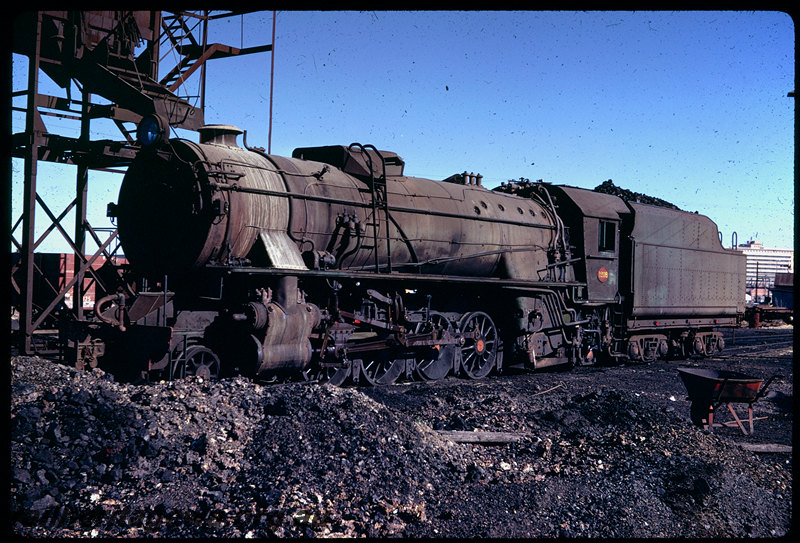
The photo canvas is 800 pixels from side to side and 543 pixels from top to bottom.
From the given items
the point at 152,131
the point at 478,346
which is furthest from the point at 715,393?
the point at 152,131

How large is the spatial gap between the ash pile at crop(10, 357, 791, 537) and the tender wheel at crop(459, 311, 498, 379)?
4.40 m

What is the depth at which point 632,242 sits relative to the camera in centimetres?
1503

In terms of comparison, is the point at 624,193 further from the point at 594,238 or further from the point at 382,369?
the point at 382,369

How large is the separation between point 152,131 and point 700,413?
8.33m

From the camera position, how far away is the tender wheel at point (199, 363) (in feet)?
28.1

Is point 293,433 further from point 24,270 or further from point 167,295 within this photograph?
point 24,270

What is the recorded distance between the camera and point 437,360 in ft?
39.9

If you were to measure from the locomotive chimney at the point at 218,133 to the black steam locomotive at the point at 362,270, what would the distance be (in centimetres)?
3

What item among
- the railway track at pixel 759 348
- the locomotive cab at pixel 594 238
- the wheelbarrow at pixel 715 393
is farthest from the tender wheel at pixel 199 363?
the railway track at pixel 759 348

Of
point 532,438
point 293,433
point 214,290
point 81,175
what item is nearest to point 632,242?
point 532,438

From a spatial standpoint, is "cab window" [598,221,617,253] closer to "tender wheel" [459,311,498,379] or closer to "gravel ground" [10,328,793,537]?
"tender wheel" [459,311,498,379]

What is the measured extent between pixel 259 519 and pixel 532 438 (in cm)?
366

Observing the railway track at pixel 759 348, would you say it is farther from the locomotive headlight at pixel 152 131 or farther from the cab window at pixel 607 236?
the locomotive headlight at pixel 152 131

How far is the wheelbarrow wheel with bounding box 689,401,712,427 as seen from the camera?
8836 millimetres
